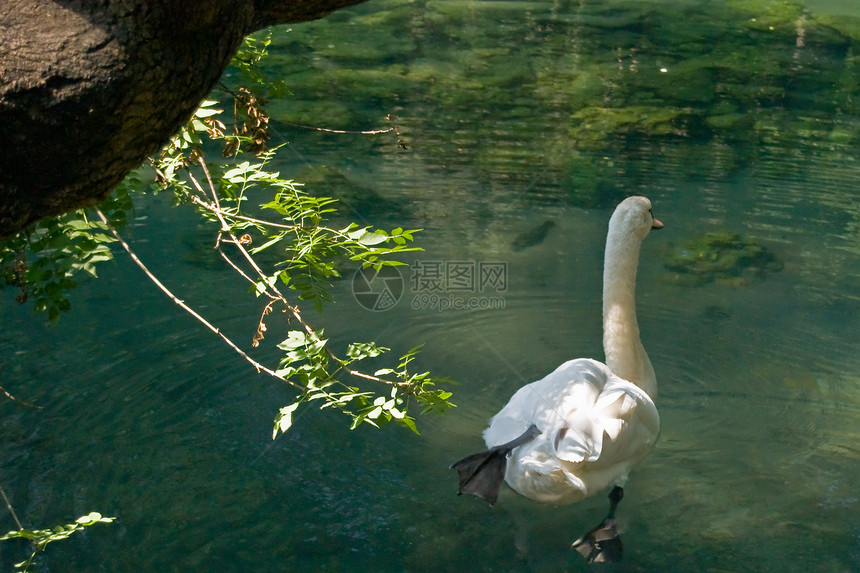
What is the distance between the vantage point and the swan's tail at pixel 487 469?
3.74 m

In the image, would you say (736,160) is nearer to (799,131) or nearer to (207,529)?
(799,131)

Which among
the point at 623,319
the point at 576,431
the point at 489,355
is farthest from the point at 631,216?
the point at 576,431

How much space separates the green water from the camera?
12.6 ft

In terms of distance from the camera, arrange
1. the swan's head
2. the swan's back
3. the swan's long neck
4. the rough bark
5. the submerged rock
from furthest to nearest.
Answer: the submerged rock, the swan's head, the swan's long neck, the swan's back, the rough bark

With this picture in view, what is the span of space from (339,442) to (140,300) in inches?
86.0

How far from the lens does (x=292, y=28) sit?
13164 mm

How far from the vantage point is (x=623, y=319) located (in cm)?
462

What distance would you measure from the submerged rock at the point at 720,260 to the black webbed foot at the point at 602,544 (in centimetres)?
278

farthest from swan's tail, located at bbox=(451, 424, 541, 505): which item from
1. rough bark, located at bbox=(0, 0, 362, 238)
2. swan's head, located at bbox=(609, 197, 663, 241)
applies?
rough bark, located at bbox=(0, 0, 362, 238)

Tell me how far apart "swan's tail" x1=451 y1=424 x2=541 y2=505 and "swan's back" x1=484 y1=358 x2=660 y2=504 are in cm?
4

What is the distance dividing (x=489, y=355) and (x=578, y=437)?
158 cm

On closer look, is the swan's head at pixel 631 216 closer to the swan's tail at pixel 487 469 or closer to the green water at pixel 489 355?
the green water at pixel 489 355

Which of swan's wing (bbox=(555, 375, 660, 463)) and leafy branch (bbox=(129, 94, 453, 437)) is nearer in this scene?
leafy branch (bbox=(129, 94, 453, 437))

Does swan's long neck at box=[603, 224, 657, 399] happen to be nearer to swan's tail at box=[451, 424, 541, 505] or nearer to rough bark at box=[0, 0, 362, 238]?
swan's tail at box=[451, 424, 541, 505]
